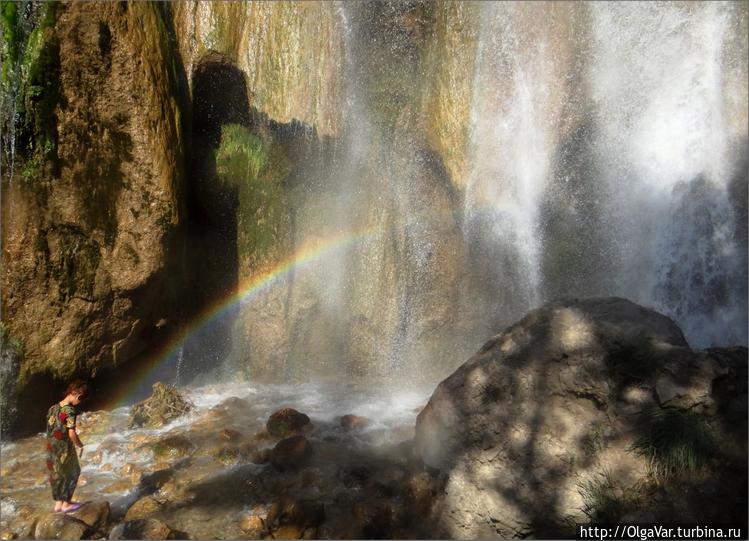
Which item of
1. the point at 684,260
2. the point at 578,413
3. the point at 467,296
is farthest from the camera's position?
the point at 467,296

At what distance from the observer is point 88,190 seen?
19.9 ft

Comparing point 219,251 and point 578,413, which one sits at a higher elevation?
point 219,251

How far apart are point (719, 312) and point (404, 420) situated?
17.4 ft

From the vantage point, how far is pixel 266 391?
8.09 meters

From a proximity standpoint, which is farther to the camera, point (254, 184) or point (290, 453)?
point (254, 184)

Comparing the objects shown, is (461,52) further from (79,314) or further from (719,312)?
(79,314)

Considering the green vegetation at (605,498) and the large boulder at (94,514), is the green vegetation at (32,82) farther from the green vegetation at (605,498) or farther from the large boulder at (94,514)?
the green vegetation at (605,498)

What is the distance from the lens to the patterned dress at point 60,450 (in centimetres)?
432

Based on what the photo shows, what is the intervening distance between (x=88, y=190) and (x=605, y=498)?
6314 mm

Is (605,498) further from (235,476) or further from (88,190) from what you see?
(88,190)

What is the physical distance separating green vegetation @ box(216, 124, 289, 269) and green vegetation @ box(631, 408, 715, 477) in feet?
22.1

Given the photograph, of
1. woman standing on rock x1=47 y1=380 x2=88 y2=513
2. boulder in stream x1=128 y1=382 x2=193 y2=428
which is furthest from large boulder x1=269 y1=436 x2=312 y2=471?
boulder in stream x1=128 y1=382 x2=193 y2=428

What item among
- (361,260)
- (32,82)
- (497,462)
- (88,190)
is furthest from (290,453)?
(32,82)

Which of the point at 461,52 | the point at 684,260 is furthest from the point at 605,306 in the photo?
the point at 461,52
